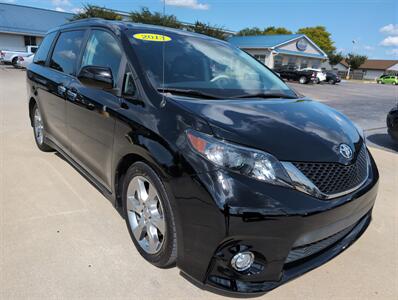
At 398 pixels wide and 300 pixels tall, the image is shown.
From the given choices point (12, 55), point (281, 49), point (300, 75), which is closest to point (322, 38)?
point (281, 49)

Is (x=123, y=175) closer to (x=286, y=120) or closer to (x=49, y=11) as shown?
(x=286, y=120)

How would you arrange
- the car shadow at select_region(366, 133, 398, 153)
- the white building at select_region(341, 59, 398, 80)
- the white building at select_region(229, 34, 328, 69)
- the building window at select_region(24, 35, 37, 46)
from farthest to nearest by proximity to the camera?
1. the white building at select_region(341, 59, 398, 80)
2. the white building at select_region(229, 34, 328, 69)
3. the building window at select_region(24, 35, 37, 46)
4. the car shadow at select_region(366, 133, 398, 153)

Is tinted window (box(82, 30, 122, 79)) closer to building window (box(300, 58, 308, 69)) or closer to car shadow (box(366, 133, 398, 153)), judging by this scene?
car shadow (box(366, 133, 398, 153))

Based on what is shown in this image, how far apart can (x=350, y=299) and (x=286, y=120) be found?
1.33 metres

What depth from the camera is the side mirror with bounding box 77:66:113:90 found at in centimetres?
265

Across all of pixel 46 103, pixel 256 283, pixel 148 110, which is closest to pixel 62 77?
pixel 46 103

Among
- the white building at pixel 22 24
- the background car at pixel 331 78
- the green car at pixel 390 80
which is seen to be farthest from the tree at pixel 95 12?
the green car at pixel 390 80

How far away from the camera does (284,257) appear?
6.37ft

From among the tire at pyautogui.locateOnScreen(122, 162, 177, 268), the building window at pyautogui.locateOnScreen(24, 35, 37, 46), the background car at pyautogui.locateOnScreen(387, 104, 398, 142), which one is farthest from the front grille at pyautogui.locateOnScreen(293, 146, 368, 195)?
the building window at pyautogui.locateOnScreen(24, 35, 37, 46)

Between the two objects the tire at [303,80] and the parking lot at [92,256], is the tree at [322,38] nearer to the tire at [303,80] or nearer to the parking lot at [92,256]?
the tire at [303,80]

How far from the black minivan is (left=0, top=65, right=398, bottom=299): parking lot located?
22cm

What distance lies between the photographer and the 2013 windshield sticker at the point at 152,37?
2.88 meters

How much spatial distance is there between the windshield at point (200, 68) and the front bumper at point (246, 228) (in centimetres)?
98

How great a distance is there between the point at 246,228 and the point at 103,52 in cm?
214
